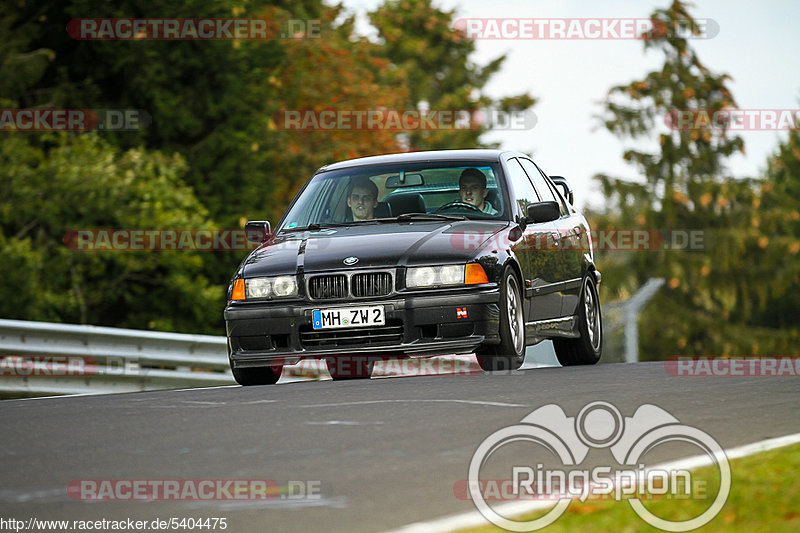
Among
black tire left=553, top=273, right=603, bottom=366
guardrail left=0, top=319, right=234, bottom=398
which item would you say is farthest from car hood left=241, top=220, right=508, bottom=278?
guardrail left=0, top=319, right=234, bottom=398

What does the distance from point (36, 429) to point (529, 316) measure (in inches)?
183

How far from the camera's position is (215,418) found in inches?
304

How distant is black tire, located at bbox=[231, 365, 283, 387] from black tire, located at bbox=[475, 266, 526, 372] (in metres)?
1.67

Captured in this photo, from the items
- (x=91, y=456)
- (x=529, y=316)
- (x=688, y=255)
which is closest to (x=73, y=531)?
(x=91, y=456)

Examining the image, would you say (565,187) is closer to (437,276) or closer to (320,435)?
(437,276)

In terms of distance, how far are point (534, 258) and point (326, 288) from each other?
2.04 m

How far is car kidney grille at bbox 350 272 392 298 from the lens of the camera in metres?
10.2

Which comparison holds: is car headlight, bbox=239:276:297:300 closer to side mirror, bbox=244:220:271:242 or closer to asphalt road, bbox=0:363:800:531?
asphalt road, bbox=0:363:800:531

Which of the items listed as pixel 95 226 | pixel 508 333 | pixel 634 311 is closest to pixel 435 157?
pixel 508 333

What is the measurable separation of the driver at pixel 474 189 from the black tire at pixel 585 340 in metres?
1.89

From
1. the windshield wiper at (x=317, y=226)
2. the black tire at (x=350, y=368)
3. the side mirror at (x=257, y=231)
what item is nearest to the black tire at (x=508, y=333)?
the windshield wiper at (x=317, y=226)

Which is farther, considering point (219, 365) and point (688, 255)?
point (688, 255)

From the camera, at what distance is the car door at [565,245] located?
40.4ft

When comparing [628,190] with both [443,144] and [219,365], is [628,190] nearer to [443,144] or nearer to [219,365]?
[443,144]
